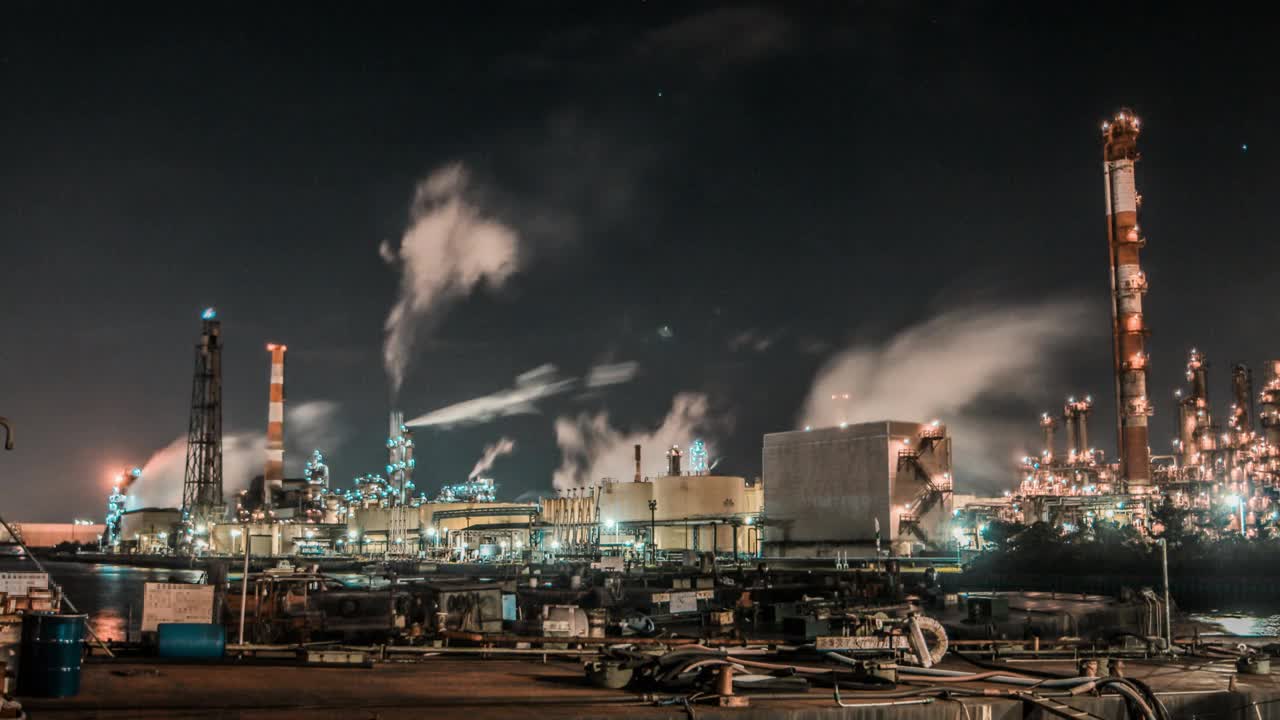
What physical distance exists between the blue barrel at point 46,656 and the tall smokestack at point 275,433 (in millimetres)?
150325

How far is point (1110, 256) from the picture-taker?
90750 millimetres

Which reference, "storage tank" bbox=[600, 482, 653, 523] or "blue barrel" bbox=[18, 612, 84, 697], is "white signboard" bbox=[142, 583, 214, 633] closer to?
"blue barrel" bbox=[18, 612, 84, 697]

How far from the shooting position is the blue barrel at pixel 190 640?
17641mm

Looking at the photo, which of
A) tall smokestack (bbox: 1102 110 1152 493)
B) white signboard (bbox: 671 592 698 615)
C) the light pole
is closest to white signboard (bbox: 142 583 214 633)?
white signboard (bbox: 671 592 698 615)

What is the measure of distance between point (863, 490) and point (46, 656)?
71.4 meters

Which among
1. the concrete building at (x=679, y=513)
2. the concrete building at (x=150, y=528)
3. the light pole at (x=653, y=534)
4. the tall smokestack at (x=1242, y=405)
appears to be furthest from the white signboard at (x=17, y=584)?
the concrete building at (x=150, y=528)

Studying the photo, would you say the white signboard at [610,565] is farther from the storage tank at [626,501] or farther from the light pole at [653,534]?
the storage tank at [626,501]

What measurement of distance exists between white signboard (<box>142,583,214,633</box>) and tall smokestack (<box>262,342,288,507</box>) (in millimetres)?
143224

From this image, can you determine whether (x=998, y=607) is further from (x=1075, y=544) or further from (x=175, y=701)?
(x=1075, y=544)

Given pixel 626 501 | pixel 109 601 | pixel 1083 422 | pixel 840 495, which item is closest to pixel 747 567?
pixel 840 495

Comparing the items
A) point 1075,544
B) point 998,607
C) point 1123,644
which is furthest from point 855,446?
point 1123,644

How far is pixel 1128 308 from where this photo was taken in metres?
88.2

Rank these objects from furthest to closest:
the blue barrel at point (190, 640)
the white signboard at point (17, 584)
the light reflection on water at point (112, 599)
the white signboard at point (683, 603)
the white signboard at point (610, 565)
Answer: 1. the white signboard at point (610, 565)
2. the light reflection on water at point (112, 599)
3. the white signboard at point (683, 603)
4. the white signboard at point (17, 584)
5. the blue barrel at point (190, 640)

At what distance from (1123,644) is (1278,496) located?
75.3m
